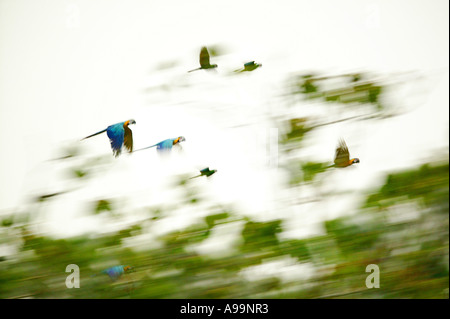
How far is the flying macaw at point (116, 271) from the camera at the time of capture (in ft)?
3.62

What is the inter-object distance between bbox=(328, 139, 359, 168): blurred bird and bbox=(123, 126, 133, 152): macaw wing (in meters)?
0.61

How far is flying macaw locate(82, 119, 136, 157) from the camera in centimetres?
128

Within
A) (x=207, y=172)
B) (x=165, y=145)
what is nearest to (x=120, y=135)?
(x=165, y=145)

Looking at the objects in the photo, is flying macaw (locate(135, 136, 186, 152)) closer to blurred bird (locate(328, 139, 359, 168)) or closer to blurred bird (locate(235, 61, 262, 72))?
blurred bird (locate(235, 61, 262, 72))

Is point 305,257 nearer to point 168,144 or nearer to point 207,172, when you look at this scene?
point 207,172

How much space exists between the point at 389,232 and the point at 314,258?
0.21m

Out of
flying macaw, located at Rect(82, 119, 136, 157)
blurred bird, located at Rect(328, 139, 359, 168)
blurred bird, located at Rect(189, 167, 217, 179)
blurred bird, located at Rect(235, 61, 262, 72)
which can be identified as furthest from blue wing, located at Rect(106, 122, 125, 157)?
blurred bird, located at Rect(328, 139, 359, 168)

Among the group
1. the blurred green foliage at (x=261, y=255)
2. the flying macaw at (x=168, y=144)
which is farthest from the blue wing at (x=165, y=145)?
the blurred green foliage at (x=261, y=255)

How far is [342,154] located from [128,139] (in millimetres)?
641

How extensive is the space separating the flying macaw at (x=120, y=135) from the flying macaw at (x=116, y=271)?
0.35m

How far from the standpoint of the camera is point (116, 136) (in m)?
1.29

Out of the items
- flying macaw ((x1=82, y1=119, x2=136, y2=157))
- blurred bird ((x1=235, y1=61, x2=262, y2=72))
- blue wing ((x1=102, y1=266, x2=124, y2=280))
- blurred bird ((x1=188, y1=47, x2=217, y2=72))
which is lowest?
blue wing ((x1=102, y1=266, x2=124, y2=280))

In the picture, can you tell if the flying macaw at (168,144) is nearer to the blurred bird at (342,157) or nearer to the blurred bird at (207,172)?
the blurred bird at (207,172)
